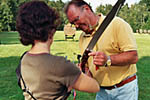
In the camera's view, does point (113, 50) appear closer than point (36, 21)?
No

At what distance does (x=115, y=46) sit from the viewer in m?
2.30

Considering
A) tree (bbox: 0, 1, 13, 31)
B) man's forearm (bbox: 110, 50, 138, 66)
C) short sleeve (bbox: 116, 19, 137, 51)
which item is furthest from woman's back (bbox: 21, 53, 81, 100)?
tree (bbox: 0, 1, 13, 31)

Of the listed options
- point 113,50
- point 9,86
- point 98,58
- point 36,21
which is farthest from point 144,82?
point 36,21

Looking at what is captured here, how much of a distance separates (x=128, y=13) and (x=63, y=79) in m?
69.0

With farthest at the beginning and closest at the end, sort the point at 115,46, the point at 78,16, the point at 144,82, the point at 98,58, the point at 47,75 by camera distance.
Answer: the point at 144,82 → the point at 78,16 → the point at 115,46 → the point at 98,58 → the point at 47,75

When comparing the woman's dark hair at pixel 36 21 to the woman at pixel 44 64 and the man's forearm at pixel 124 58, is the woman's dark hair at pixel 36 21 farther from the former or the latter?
the man's forearm at pixel 124 58

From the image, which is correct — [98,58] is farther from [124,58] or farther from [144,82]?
[144,82]

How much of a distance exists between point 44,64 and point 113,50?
1013 mm

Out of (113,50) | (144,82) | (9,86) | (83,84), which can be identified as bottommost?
(144,82)

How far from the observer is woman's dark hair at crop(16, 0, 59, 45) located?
5.14 feet

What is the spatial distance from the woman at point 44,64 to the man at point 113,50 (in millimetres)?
709

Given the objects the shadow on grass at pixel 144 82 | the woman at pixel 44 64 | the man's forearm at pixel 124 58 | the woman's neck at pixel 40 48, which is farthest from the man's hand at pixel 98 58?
the shadow on grass at pixel 144 82

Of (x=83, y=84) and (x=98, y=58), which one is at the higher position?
(x=98, y=58)

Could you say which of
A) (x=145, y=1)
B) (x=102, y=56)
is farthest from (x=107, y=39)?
(x=145, y=1)
